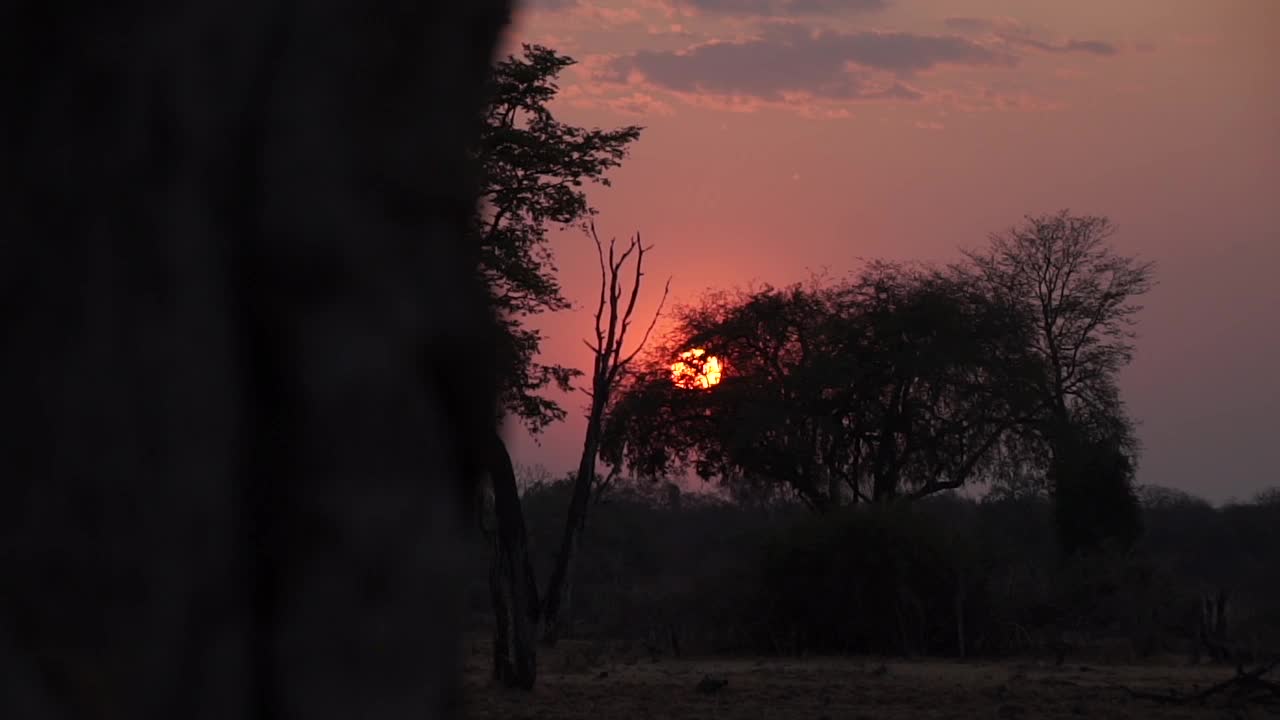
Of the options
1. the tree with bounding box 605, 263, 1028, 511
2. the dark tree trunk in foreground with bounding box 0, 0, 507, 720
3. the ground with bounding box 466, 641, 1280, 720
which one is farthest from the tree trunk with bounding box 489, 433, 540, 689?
the tree with bounding box 605, 263, 1028, 511

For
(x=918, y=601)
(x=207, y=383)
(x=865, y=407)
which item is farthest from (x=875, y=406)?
(x=207, y=383)

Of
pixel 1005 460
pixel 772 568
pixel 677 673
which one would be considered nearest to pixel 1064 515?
pixel 1005 460

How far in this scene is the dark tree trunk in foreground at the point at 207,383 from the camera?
1214 mm

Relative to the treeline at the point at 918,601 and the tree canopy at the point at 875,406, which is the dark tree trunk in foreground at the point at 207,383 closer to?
the treeline at the point at 918,601

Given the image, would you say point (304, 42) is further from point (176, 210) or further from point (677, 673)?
point (677, 673)

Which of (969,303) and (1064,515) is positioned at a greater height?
(969,303)

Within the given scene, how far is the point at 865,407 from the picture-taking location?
33875mm

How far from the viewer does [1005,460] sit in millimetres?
34344

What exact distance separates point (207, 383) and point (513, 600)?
37.3ft

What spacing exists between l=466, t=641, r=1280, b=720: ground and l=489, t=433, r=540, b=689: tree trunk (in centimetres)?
22

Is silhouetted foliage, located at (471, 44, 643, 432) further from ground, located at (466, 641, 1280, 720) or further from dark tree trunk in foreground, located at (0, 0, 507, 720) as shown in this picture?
dark tree trunk in foreground, located at (0, 0, 507, 720)

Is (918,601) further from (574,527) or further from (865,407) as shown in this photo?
(865,407)

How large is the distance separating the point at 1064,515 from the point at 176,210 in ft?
111

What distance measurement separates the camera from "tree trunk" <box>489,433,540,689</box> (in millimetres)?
Answer: 12164
